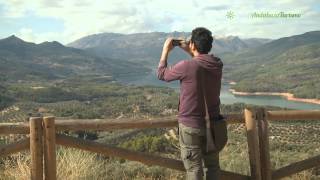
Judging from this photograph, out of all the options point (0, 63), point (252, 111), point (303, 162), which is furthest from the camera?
point (0, 63)

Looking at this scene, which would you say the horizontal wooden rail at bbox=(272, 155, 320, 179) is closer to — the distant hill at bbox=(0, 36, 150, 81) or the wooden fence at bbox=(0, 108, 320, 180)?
the wooden fence at bbox=(0, 108, 320, 180)

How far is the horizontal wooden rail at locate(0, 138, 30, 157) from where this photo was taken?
3.97 m

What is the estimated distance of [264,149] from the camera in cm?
453

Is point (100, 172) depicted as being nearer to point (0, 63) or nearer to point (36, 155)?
point (36, 155)

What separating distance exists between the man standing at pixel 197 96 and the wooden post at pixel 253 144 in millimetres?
764

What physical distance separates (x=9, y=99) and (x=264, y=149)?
73102mm

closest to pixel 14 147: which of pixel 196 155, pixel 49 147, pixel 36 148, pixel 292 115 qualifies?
pixel 36 148

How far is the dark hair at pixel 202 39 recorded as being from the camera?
3.53m

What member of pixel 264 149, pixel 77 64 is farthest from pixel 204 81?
pixel 77 64

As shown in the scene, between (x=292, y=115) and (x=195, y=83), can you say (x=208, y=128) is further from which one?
(x=292, y=115)

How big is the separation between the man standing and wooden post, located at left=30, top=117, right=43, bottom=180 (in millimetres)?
1121

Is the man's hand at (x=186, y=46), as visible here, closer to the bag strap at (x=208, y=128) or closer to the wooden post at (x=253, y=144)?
the bag strap at (x=208, y=128)

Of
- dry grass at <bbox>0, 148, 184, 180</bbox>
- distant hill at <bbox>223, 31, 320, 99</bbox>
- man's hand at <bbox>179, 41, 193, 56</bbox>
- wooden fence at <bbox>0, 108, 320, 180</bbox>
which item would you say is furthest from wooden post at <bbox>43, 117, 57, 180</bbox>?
distant hill at <bbox>223, 31, 320, 99</bbox>

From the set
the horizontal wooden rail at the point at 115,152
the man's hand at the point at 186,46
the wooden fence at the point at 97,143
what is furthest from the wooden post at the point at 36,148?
the man's hand at the point at 186,46
